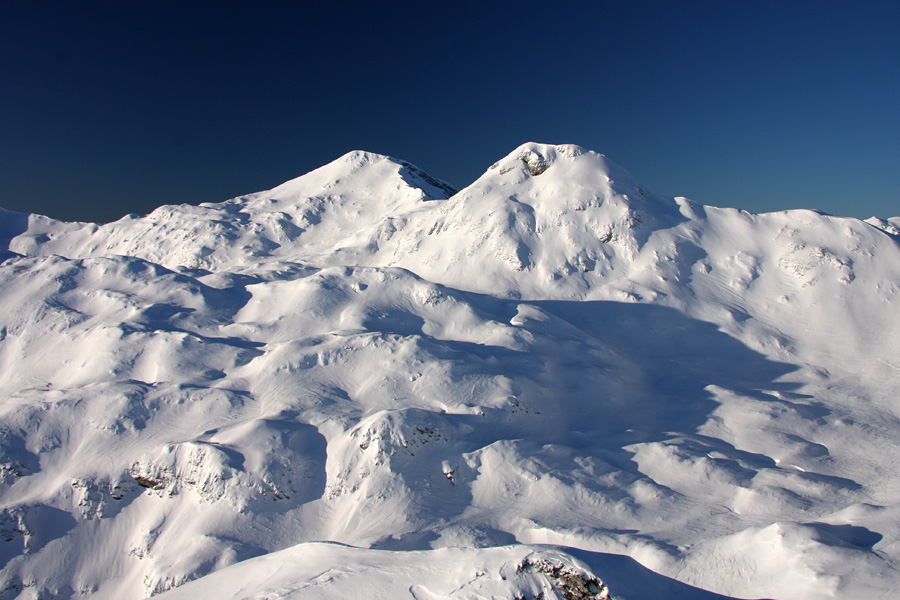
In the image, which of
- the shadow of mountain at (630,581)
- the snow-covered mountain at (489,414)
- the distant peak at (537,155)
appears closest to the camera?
the shadow of mountain at (630,581)

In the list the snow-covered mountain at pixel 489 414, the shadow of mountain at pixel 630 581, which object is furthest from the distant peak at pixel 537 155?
the shadow of mountain at pixel 630 581

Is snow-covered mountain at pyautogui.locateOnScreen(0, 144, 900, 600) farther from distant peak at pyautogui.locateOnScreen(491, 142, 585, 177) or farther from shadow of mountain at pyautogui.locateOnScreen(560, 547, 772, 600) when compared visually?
distant peak at pyautogui.locateOnScreen(491, 142, 585, 177)

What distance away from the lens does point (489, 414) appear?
3102 centimetres

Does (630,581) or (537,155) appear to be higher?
(537,155)

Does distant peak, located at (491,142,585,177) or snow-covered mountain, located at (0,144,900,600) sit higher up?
distant peak, located at (491,142,585,177)

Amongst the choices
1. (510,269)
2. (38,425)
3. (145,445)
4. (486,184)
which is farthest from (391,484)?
(486,184)

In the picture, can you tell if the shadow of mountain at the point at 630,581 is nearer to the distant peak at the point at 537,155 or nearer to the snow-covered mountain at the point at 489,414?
the snow-covered mountain at the point at 489,414

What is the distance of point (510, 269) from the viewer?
179ft

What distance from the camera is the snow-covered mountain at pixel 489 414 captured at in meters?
16.9

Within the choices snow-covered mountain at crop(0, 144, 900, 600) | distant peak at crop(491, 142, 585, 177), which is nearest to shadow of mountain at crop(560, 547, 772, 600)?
snow-covered mountain at crop(0, 144, 900, 600)

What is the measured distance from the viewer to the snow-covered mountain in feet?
55.3

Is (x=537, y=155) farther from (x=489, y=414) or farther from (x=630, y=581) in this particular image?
(x=630, y=581)

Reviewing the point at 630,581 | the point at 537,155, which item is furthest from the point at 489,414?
the point at 537,155

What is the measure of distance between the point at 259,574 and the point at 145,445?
69.8 ft
